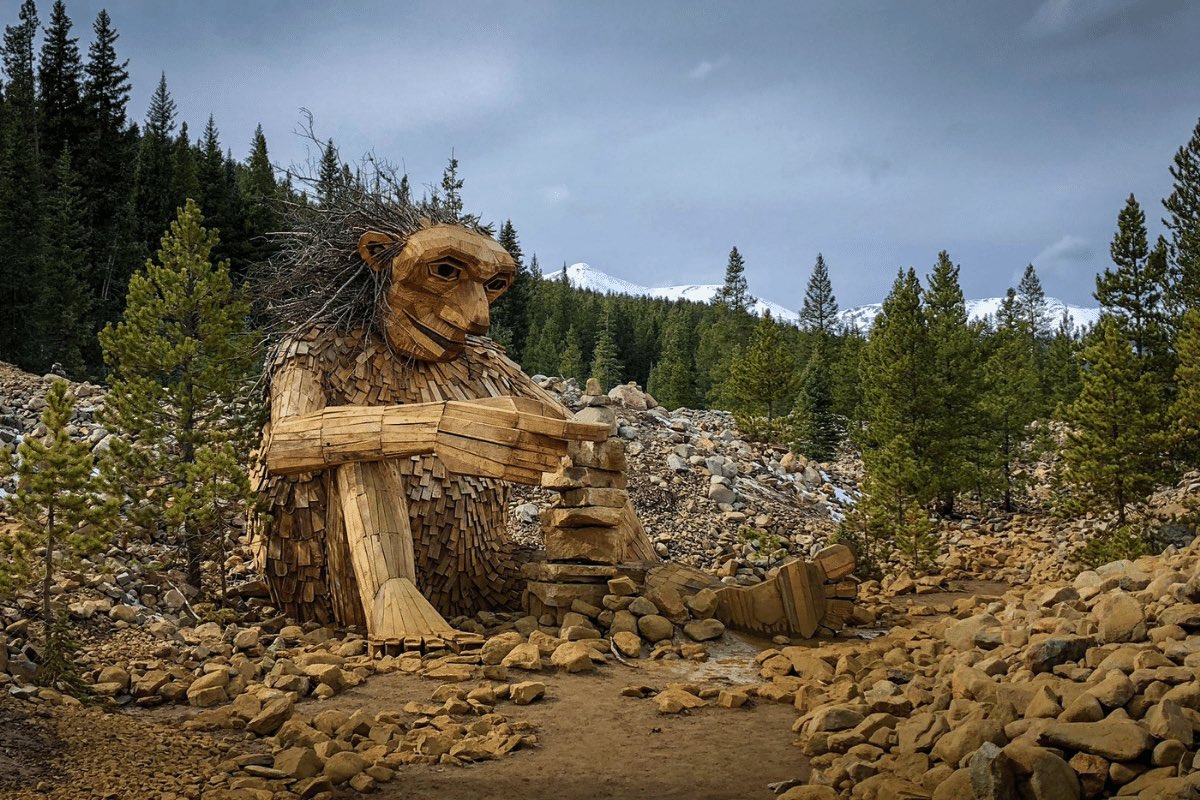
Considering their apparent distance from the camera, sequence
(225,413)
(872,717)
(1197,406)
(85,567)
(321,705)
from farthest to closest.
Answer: (1197,406)
(225,413)
(85,567)
(321,705)
(872,717)

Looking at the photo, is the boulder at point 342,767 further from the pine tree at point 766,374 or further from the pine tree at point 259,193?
the pine tree at point 766,374

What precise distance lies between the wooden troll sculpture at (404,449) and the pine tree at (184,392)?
425 mm

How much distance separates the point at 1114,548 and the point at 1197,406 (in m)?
5.60

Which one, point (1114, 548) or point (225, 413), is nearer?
point (225, 413)

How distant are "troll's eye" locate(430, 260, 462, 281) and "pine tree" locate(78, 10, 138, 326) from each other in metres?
30.6

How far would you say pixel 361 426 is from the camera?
529cm

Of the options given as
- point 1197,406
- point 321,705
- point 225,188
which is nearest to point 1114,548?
point 1197,406

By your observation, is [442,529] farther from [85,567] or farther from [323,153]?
[323,153]

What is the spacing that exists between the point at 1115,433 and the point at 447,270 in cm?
1122

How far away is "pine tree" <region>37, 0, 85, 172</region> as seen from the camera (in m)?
44.8

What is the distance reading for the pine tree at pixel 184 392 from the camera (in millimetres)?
5859

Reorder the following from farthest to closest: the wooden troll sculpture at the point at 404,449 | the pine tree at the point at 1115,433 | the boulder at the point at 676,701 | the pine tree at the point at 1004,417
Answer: the pine tree at the point at 1004,417 < the pine tree at the point at 1115,433 < the wooden troll sculpture at the point at 404,449 < the boulder at the point at 676,701

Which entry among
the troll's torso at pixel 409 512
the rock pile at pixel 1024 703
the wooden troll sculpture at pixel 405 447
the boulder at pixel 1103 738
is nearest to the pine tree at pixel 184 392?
the wooden troll sculpture at pixel 405 447

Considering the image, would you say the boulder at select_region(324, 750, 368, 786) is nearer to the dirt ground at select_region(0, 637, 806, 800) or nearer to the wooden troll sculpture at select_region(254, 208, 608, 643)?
the dirt ground at select_region(0, 637, 806, 800)
